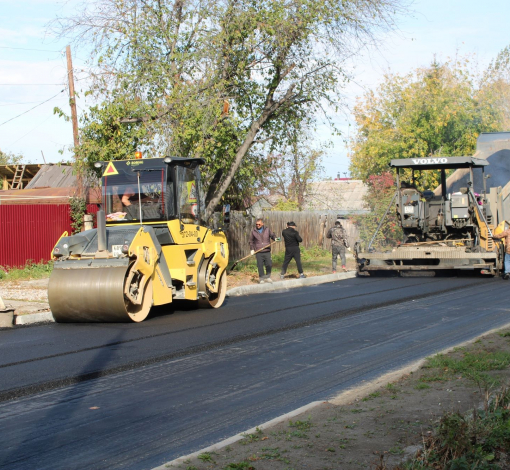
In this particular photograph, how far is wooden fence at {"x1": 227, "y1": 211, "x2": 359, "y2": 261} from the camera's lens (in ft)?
81.9

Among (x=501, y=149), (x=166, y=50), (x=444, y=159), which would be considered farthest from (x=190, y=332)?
(x=501, y=149)

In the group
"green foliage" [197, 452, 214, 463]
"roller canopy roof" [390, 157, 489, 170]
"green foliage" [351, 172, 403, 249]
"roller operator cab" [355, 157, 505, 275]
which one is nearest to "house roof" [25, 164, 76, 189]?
"green foliage" [351, 172, 403, 249]

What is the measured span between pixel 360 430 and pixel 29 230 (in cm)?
1724

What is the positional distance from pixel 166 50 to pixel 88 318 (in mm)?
9283

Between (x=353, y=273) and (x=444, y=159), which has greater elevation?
(x=444, y=159)

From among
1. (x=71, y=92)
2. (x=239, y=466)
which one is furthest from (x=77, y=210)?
(x=239, y=466)

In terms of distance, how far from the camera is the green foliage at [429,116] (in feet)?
124

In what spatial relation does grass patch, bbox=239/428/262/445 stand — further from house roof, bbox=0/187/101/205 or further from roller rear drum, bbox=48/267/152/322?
house roof, bbox=0/187/101/205

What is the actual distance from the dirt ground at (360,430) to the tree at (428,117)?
107 ft

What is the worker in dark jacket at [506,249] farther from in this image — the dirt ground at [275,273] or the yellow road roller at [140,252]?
the yellow road roller at [140,252]

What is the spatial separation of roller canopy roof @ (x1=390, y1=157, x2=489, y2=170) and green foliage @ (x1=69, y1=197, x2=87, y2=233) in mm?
9363

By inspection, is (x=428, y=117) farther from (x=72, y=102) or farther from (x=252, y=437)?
(x=252, y=437)

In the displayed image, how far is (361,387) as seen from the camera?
22.2 feet

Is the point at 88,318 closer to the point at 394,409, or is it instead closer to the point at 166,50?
the point at 394,409
